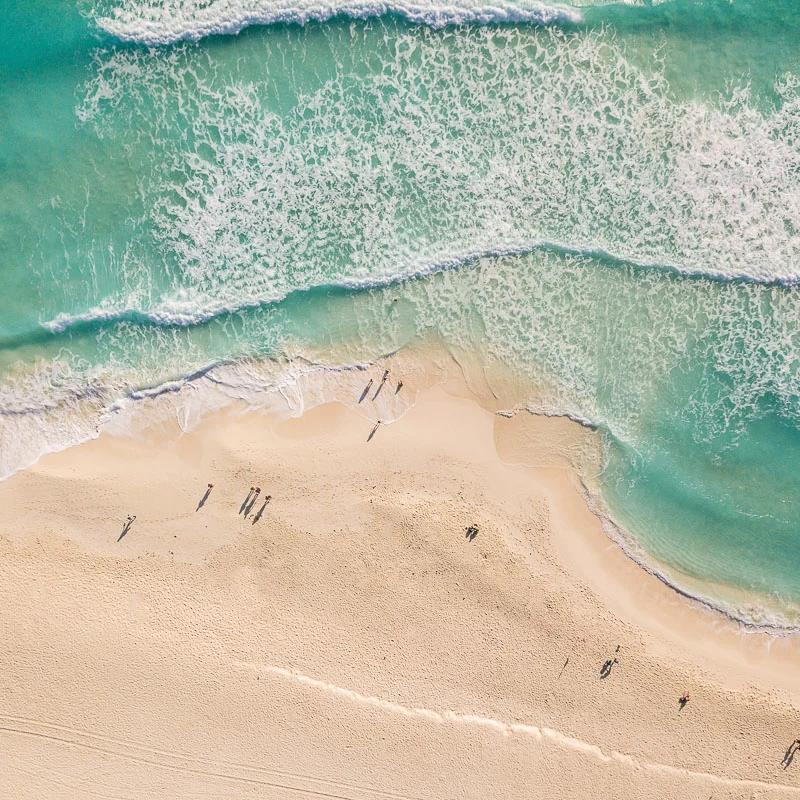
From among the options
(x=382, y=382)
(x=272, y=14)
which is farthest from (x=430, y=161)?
(x=382, y=382)

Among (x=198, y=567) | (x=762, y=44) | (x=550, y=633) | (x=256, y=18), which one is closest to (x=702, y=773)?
(x=550, y=633)

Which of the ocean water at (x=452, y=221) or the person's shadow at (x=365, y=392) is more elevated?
A: the ocean water at (x=452, y=221)

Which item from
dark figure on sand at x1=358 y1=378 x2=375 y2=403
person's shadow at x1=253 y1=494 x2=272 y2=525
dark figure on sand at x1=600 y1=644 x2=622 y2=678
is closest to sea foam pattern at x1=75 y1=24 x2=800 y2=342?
dark figure on sand at x1=358 y1=378 x2=375 y2=403

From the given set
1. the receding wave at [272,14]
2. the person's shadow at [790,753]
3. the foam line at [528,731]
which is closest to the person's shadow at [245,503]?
the foam line at [528,731]

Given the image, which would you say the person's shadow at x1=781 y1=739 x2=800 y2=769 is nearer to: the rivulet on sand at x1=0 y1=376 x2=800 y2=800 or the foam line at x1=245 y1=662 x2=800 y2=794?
the rivulet on sand at x1=0 y1=376 x2=800 y2=800

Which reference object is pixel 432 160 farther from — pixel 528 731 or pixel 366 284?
pixel 528 731

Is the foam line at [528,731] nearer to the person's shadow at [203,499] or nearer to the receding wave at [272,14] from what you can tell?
the person's shadow at [203,499]
